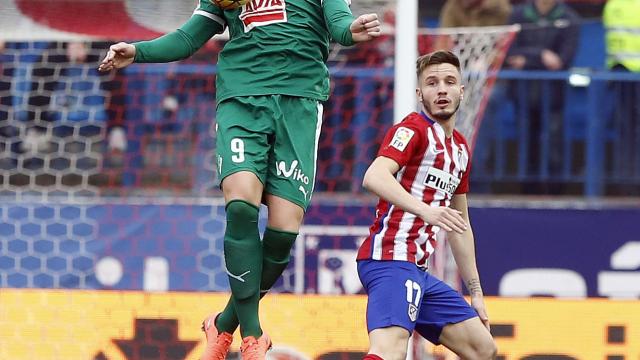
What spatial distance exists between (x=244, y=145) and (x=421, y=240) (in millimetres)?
883

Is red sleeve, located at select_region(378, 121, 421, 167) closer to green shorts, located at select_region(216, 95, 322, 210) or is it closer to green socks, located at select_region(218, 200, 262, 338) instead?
green shorts, located at select_region(216, 95, 322, 210)

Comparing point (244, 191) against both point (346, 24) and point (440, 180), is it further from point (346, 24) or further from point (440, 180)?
point (440, 180)

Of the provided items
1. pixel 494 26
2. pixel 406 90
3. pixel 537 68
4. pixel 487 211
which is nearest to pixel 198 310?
pixel 406 90

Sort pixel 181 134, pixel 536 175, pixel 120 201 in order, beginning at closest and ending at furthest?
1. pixel 120 201
2. pixel 181 134
3. pixel 536 175

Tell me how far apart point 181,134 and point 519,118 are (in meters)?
2.70

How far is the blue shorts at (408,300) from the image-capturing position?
5.25 metres

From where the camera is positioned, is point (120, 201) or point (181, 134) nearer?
point (120, 201)

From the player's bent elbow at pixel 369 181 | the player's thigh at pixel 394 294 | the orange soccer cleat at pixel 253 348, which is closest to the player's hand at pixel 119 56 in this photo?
the player's bent elbow at pixel 369 181

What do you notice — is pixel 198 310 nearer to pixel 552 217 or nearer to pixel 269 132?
pixel 269 132

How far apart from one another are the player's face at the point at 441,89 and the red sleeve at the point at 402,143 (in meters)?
0.13

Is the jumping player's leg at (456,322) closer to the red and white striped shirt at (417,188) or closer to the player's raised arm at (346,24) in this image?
the red and white striped shirt at (417,188)

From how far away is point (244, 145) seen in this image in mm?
5090

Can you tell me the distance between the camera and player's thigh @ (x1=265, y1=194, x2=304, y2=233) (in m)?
5.21

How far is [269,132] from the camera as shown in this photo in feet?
16.9
